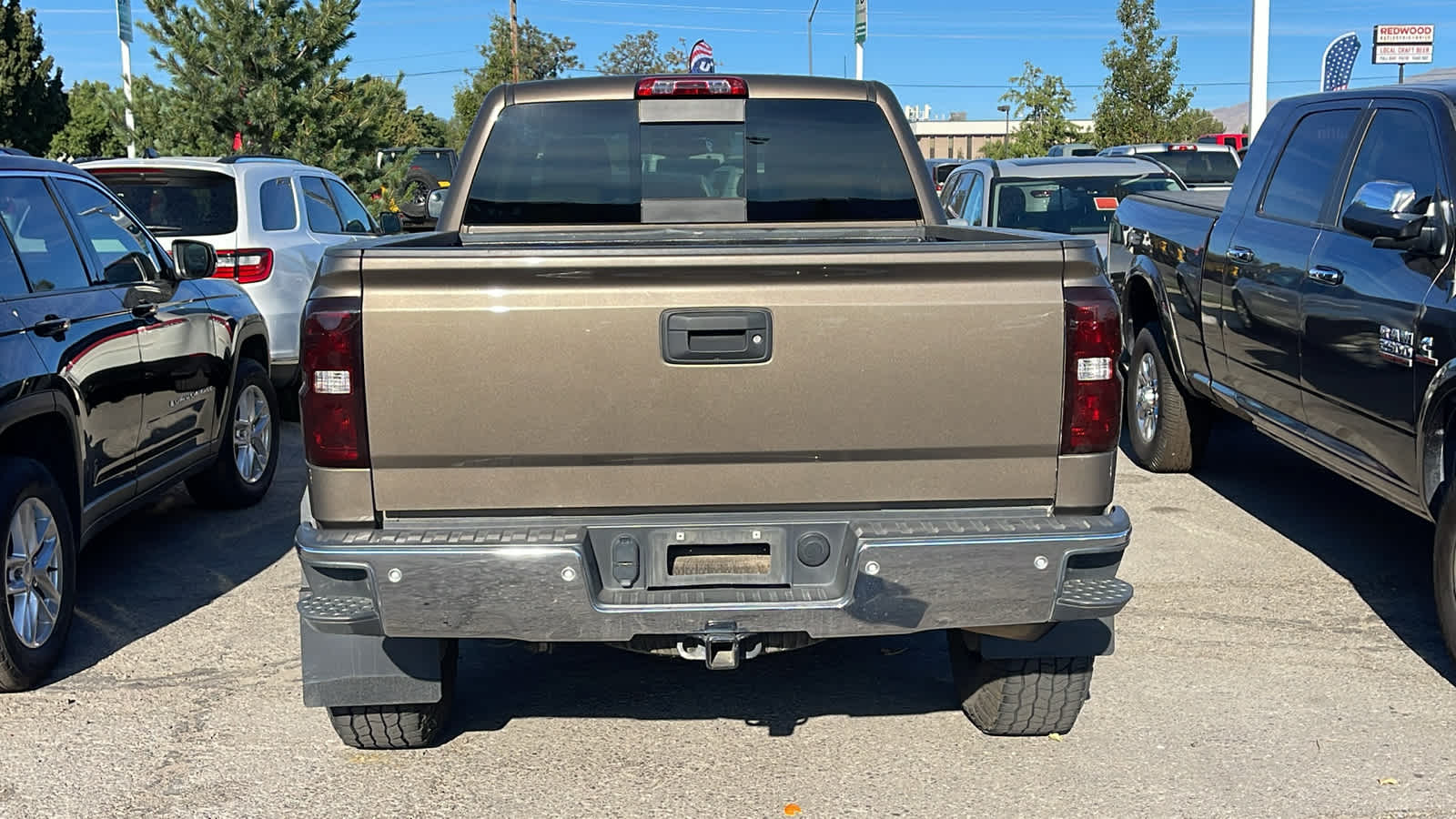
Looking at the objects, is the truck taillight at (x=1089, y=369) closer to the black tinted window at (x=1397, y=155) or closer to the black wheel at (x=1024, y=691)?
the black wheel at (x=1024, y=691)

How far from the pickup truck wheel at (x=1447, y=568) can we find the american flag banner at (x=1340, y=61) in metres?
15.1

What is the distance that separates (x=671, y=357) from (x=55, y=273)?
10.9 ft

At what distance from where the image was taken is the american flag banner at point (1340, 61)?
18547 mm

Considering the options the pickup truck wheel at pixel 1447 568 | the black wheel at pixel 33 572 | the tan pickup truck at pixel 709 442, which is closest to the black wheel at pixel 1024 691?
the tan pickup truck at pixel 709 442

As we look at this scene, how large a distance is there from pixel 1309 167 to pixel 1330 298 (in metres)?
0.98

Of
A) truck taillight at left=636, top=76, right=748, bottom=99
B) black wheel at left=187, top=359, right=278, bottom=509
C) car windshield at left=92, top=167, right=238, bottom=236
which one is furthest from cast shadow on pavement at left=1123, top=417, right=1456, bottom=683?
car windshield at left=92, top=167, right=238, bottom=236

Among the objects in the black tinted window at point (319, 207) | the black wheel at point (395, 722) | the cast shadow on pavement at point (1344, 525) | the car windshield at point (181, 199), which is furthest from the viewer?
the black tinted window at point (319, 207)

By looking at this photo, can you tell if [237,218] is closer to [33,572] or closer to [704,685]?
[33,572]

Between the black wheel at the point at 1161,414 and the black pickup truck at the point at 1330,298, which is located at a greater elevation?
the black pickup truck at the point at 1330,298

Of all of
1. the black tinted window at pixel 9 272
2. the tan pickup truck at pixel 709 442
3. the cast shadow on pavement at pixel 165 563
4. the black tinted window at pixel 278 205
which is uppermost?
the black tinted window at pixel 278 205

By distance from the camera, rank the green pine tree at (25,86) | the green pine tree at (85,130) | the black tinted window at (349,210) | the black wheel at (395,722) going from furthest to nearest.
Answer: the green pine tree at (85,130), the green pine tree at (25,86), the black tinted window at (349,210), the black wheel at (395,722)

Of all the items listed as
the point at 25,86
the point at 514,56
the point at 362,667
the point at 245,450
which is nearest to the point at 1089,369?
the point at 362,667

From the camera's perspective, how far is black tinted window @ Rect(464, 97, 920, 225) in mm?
5277

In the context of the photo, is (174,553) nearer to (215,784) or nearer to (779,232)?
(215,784)
